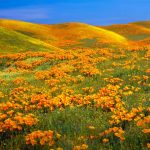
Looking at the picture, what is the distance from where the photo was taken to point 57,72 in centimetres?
2091

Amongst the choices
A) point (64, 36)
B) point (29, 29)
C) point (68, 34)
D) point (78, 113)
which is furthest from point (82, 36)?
point (78, 113)

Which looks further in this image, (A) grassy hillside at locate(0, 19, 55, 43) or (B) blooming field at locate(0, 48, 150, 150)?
(A) grassy hillside at locate(0, 19, 55, 43)

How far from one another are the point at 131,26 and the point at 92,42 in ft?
111

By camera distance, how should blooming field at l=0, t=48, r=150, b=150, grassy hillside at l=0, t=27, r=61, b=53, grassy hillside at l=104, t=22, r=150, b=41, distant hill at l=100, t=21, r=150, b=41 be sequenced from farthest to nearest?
distant hill at l=100, t=21, r=150, b=41 → grassy hillside at l=104, t=22, r=150, b=41 → grassy hillside at l=0, t=27, r=61, b=53 → blooming field at l=0, t=48, r=150, b=150

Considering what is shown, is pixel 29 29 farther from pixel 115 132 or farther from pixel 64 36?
pixel 115 132

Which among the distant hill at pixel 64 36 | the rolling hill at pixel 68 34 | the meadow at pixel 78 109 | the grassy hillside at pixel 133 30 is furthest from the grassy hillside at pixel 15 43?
the grassy hillside at pixel 133 30

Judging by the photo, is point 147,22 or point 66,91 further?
point 147,22

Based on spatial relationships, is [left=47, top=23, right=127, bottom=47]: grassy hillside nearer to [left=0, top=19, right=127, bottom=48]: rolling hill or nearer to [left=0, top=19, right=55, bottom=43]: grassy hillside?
[left=0, top=19, right=127, bottom=48]: rolling hill

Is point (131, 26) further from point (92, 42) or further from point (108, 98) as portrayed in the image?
point (108, 98)

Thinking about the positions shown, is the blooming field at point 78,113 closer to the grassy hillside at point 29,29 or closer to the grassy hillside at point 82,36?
the grassy hillside at point 82,36

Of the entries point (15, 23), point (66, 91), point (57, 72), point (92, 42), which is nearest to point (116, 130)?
point (66, 91)

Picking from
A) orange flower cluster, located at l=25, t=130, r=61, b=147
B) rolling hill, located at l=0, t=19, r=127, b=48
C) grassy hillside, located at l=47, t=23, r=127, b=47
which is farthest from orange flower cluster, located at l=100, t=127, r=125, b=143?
grassy hillside, located at l=47, t=23, r=127, b=47

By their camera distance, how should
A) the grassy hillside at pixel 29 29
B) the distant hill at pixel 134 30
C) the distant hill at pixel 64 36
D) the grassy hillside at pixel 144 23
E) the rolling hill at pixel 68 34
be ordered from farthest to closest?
1. the grassy hillside at pixel 144 23
2. the distant hill at pixel 134 30
3. the grassy hillside at pixel 29 29
4. the rolling hill at pixel 68 34
5. the distant hill at pixel 64 36

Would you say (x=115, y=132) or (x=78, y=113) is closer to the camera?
(x=115, y=132)
